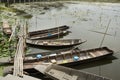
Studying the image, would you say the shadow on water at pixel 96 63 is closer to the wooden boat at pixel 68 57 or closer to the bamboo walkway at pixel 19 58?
the wooden boat at pixel 68 57

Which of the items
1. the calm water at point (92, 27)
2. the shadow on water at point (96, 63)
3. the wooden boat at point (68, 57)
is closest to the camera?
the wooden boat at point (68, 57)

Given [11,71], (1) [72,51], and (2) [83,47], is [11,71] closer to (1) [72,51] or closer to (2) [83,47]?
(1) [72,51]

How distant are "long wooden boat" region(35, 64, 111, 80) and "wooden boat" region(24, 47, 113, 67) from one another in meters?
1.63

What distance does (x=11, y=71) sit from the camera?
12.7m

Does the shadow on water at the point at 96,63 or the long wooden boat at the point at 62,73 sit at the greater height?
the long wooden boat at the point at 62,73

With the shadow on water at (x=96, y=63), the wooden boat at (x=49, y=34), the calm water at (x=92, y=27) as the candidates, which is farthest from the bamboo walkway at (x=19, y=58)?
the calm water at (x=92, y=27)

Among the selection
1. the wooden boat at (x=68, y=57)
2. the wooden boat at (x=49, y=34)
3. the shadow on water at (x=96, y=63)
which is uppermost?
the wooden boat at (x=49, y=34)

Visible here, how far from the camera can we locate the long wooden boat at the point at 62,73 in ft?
40.3

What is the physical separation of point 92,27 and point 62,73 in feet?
47.8

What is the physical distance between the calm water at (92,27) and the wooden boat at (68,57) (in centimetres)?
62

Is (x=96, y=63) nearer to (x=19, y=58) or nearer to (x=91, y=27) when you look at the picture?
(x=19, y=58)

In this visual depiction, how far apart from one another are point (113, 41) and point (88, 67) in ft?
22.2

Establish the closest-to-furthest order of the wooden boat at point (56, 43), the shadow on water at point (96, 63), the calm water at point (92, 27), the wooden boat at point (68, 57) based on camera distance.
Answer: the wooden boat at point (68, 57) < the shadow on water at point (96, 63) < the calm water at point (92, 27) < the wooden boat at point (56, 43)

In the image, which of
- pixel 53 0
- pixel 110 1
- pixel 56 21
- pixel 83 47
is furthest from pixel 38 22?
pixel 110 1
